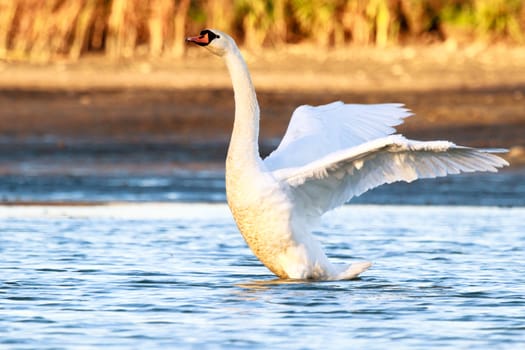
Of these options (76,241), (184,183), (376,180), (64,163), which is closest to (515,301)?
(376,180)

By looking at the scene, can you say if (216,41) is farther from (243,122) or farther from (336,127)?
(336,127)

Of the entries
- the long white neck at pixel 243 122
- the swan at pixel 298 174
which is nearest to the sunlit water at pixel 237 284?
the swan at pixel 298 174

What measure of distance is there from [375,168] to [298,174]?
0.45 m

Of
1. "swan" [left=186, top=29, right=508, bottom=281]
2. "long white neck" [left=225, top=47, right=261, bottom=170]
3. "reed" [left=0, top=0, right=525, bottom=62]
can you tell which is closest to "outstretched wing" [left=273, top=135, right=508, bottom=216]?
"swan" [left=186, top=29, right=508, bottom=281]

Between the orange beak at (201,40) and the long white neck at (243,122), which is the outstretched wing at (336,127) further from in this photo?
the orange beak at (201,40)

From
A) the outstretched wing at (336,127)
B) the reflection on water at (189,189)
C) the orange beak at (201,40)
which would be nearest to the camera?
the orange beak at (201,40)

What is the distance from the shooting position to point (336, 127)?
954cm

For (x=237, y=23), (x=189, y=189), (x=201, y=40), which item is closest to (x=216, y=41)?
(x=201, y=40)

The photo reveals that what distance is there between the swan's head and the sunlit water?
138 cm

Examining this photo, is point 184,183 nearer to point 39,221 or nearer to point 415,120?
point 39,221

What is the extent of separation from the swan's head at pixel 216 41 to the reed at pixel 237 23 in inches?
471

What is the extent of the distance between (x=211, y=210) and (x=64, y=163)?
278 cm

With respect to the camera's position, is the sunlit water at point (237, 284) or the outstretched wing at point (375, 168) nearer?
the sunlit water at point (237, 284)

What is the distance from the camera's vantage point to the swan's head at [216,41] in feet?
28.1
